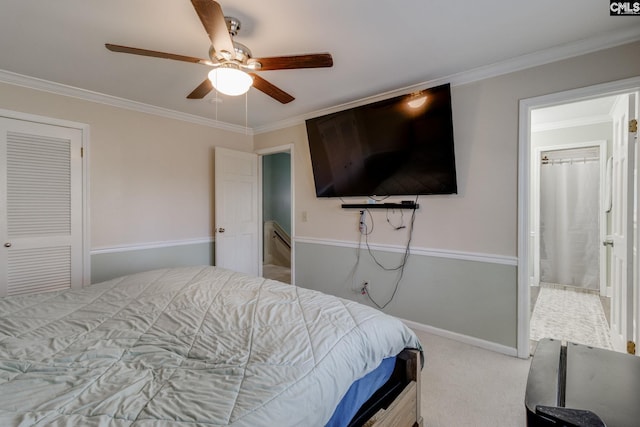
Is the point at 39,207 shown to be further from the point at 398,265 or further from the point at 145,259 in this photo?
the point at 398,265

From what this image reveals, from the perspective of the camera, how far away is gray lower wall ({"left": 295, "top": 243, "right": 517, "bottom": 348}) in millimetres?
2363

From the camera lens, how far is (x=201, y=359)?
1.08m

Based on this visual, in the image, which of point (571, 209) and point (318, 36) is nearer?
point (318, 36)

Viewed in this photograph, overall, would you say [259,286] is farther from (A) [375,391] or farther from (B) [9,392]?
(B) [9,392]

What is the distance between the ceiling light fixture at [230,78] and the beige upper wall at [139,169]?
6.65 feet

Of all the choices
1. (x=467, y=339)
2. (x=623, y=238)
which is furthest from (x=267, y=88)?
(x=623, y=238)

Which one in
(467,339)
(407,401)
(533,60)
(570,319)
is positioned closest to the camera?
(407,401)

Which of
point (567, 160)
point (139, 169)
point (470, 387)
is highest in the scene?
point (567, 160)

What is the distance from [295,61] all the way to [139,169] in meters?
2.43

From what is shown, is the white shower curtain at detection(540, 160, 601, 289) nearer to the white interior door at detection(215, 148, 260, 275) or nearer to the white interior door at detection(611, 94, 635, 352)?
the white interior door at detection(611, 94, 635, 352)

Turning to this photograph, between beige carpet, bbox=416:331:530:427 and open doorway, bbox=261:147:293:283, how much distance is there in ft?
12.3

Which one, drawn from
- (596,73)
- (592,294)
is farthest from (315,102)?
(592,294)

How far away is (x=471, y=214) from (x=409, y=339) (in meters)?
1.48

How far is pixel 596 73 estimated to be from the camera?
6.51 feet
